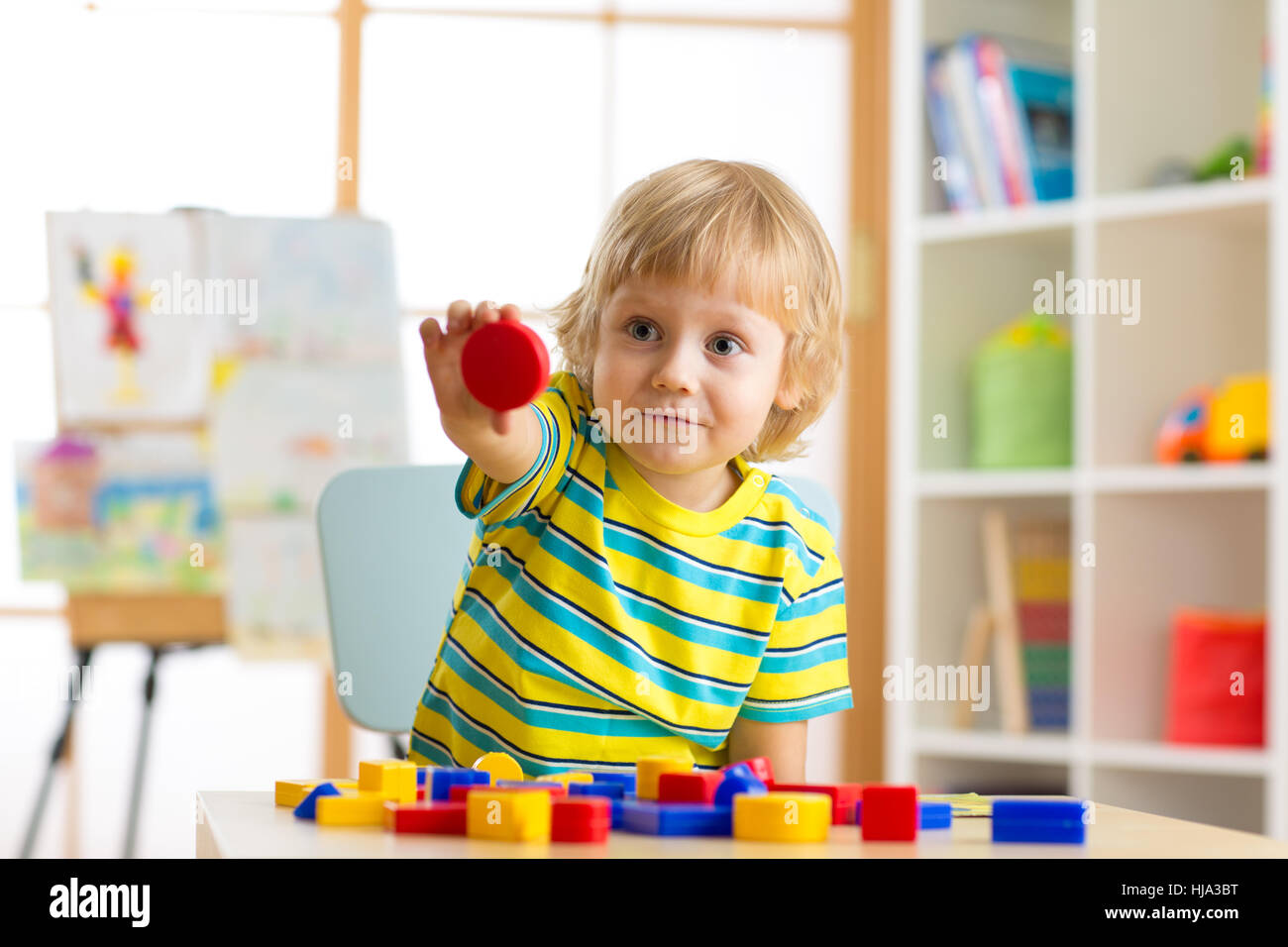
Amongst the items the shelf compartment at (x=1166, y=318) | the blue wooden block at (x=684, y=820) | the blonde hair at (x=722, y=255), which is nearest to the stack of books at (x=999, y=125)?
the shelf compartment at (x=1166, y=318)

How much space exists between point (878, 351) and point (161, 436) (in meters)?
1.41

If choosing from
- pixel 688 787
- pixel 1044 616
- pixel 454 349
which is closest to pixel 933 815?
pixel 688 787

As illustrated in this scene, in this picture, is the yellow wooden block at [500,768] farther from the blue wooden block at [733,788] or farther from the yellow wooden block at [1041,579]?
the yellow wooden block at [1041,579]

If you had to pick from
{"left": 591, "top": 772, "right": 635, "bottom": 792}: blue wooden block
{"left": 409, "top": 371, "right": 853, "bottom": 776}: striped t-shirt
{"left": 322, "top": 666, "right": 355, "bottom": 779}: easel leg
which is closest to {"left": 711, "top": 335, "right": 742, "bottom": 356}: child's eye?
{"left": 409, "top": 371, "right": 853, "bottom": 776}: striped t-shirt

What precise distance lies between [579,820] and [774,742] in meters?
0.45

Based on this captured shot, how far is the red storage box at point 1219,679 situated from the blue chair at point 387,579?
55.8 inches

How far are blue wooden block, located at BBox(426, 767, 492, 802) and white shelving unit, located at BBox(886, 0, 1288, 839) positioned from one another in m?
1.78

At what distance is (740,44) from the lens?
9.91ft

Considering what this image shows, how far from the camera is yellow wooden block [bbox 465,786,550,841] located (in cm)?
52

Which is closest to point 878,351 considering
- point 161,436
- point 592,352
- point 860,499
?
point 860,499

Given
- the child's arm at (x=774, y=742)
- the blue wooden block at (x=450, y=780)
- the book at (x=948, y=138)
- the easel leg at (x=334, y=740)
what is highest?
the book at (x=948, y=138)

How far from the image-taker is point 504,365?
0.65 meters

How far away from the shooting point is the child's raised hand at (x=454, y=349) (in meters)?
0.68
